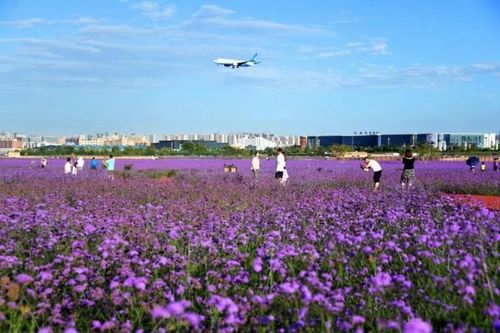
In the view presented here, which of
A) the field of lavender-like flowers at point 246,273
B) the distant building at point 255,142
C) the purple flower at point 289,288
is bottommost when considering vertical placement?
the distant building at point 255,142

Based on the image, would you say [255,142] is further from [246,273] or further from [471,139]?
[246,273]

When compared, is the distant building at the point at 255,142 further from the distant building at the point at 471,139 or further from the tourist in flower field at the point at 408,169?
the tourist in flower field at the point at 408,169

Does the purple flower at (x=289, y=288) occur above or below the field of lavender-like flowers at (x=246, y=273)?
above

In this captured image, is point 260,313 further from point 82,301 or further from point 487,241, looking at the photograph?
point 487,241

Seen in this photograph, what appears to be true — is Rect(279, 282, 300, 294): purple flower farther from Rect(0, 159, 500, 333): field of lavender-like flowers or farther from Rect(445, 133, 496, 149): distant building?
Rect(445, 133, 496, 149): distant building

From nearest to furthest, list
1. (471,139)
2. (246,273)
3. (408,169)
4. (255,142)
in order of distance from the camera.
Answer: (246,273) → (408,169) → (471,139) → (255,142)

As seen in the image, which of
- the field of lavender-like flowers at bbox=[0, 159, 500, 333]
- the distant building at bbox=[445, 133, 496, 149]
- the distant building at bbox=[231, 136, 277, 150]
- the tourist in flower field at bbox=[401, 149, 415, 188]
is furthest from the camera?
the distant building at bbox=[231, 136, 277, 150]

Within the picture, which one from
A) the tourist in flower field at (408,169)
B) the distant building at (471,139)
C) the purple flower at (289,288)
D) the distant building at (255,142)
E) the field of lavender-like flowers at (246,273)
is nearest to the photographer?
the purple flower at (289,288)

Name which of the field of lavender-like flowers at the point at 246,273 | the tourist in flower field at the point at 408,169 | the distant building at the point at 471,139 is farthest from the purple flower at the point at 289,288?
the distant building at the point at 471,139

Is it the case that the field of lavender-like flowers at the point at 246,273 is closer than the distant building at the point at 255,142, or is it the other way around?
the field of lavender-like flowers at the point at 246,273

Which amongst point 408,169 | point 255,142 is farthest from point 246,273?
A: point 255,142

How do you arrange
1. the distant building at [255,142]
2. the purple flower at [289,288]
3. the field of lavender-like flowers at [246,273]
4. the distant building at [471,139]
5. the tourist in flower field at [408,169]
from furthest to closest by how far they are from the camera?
the distant building at [255,142] < the distant building at [471,139] < the tourist in flower field at [408,169] < the field of lavender-like flowers at [246,273] < the purple flower at [289,288]

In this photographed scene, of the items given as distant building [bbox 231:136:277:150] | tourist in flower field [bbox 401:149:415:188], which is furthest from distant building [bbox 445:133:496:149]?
tourist in flower field [bbox 401:149:415:188]

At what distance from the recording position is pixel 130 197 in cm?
1124
